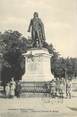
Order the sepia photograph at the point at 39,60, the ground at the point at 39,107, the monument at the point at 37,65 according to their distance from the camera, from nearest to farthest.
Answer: the ground at the point at 39,107, the sepia photograph at the point at 39,60, the monument at the point at 37,65

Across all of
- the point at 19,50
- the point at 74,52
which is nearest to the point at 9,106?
the point at 74,52

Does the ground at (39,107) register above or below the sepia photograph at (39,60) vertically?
below

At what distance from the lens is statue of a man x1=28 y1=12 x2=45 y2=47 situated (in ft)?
31.4

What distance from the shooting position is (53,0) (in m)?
7.31

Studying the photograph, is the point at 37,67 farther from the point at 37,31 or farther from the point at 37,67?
the point at 37,31

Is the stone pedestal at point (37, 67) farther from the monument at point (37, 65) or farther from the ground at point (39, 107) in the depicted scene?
the ground at point (39, 107)

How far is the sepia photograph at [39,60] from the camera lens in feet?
23.6

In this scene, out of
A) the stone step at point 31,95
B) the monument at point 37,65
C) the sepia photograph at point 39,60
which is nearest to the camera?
the sepia photograph at point 39,60

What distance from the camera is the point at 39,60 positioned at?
9562 mm

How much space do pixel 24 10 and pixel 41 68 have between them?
184 cm

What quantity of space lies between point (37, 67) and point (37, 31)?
2.71 feet

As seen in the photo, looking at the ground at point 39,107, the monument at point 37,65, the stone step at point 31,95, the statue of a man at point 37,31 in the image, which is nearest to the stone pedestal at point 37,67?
the monument at point 37,65

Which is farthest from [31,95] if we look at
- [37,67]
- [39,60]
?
[39,60]

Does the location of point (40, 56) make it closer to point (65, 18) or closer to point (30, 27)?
point (30, 27)
